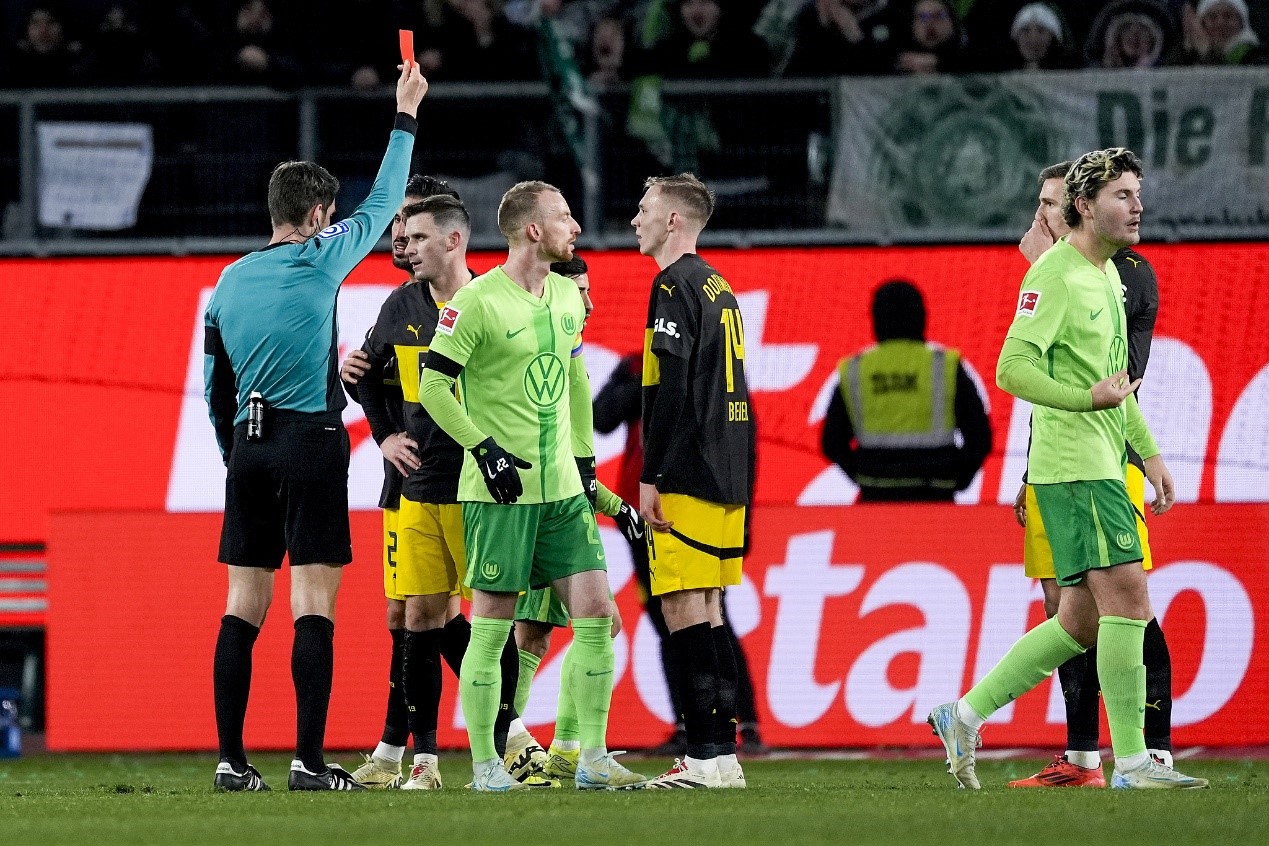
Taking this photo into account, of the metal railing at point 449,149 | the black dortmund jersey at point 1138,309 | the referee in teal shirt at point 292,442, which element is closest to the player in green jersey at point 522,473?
the referee in teal shirt at point 292,442

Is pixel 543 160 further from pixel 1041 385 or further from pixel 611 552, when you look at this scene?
pixel 1041 385

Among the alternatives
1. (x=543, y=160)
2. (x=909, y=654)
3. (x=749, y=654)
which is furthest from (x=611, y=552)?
(x=543, y=160)

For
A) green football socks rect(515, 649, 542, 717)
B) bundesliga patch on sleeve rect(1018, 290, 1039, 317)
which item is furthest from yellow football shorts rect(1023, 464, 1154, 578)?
green football socks rect(515, 649, 542, 717)

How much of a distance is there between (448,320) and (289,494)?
95cm

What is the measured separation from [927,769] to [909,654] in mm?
1288

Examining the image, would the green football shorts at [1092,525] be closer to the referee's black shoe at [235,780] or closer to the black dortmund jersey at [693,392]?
the black dortmund jersey at [693,392]

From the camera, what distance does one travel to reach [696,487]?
7.78 metres

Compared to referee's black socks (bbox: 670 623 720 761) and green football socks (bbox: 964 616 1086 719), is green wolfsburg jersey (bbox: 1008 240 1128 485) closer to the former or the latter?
green football socks (bbox: 964 616 1086 719)

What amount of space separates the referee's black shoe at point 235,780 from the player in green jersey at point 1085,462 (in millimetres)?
2584

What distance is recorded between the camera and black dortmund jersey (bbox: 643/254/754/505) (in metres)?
7.76

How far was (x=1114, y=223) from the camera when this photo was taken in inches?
291

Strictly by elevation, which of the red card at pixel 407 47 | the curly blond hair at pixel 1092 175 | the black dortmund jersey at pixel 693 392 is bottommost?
the black dortmund jersey at pixel 693 392

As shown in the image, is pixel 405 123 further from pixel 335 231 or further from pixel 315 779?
pixel 315 779

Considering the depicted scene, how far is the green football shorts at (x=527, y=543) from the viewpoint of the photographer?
745cm
